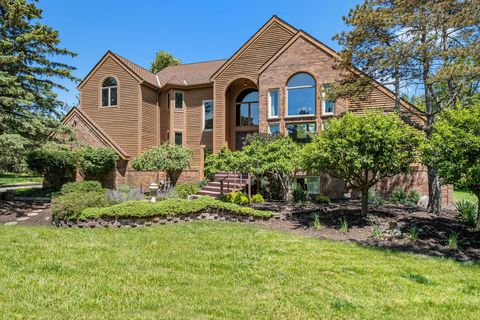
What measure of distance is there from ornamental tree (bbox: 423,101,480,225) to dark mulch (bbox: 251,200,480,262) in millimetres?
1525

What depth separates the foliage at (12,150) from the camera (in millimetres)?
11078

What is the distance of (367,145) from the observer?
8.41 m

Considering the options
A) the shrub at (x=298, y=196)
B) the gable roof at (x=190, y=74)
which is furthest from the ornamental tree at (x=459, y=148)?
the gable roof at (x=190, y=74)

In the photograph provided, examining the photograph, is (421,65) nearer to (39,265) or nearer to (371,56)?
(371,56)

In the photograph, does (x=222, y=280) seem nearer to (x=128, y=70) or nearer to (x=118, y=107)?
(x=118, y=107)

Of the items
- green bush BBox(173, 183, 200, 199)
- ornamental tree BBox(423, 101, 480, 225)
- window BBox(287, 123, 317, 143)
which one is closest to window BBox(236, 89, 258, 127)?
window BBox(287, 123, 317, 143)

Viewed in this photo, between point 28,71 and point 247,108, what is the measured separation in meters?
12.4

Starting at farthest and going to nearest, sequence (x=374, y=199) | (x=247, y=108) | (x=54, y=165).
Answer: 1. (x=247, y=108)
2. (x=54, y=165)
3. (x=374, y=199)

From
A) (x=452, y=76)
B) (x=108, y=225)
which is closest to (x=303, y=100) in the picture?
(x=452, y=76)

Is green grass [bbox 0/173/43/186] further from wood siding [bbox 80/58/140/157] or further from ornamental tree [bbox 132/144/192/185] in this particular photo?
ornamental tree [bbox 132/144/192/185]

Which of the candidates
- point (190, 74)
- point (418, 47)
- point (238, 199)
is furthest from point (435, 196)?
point (190, 74)

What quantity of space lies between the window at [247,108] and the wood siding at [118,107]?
6.93 metres

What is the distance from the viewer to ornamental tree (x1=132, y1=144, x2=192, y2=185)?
1747cm

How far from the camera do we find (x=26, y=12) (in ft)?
42.2
